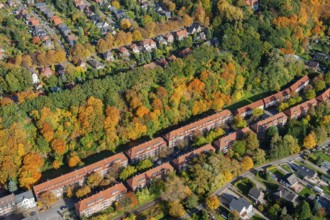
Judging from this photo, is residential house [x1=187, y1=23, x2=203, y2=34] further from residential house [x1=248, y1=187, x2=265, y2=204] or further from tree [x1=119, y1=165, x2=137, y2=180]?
residential house [x1=248, y1=187, x2=265, y2=204]

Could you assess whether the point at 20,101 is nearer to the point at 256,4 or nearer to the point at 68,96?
the point at 68,96

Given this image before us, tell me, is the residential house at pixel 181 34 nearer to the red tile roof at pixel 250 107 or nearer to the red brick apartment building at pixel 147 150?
the red tile roof at pixel 250 107

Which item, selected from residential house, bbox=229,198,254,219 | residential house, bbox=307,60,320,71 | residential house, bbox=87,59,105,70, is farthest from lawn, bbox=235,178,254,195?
residential house, bbox=87,59,105,70

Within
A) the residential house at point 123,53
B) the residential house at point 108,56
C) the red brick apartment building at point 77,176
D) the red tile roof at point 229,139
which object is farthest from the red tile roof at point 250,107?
the residential house at point 108,56

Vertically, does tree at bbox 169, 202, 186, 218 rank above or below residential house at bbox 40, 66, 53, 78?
below

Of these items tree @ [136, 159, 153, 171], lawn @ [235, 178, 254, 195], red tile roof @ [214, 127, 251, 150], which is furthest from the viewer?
red tile roof @ [214, 127, 251, 150]

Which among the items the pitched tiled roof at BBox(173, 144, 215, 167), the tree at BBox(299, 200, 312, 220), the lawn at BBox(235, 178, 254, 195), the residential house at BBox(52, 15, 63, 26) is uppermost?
the residential house at BBox(52, 15, 63, 26)
